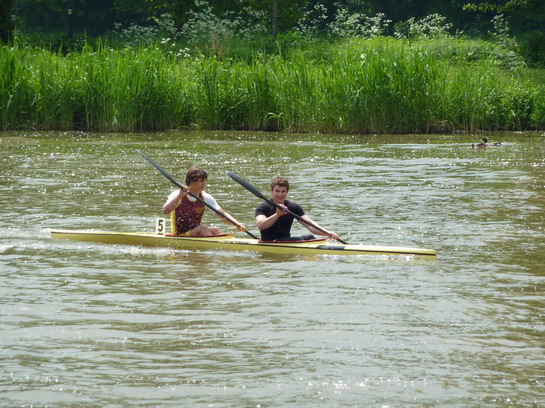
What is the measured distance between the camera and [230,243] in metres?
9.94

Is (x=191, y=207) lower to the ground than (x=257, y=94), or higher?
lower

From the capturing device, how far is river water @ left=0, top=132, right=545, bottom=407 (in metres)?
5.54

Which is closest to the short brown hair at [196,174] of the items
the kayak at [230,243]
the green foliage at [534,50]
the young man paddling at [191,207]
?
the young man paddling at [191,207]

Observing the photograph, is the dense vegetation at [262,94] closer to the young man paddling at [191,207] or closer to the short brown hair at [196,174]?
the young man paddling at [191,207]

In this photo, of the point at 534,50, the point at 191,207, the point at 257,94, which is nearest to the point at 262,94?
the point at 257,94

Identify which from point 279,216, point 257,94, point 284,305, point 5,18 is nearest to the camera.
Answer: point 284,305

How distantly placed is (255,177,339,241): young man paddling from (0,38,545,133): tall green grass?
10813mm

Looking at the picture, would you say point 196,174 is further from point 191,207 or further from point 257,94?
point 257,94

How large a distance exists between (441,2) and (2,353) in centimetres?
4362

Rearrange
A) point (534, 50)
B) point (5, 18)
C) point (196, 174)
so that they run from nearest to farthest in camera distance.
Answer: point (196, 174), point (5, 18), point (534, 50)

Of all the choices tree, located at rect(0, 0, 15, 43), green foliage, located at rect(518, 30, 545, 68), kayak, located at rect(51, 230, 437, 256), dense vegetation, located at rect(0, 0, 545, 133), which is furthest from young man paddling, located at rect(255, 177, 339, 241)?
green foliage, located at rect(518, 30, 545, 68)

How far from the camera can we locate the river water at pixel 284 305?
554 centimetres

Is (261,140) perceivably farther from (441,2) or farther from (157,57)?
(441,2)

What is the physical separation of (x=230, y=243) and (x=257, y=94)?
12.2 m
